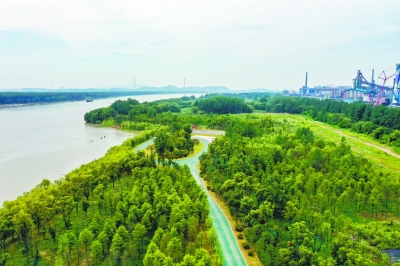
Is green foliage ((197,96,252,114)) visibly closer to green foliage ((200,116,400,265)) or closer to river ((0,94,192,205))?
river ((0,94,192,205))

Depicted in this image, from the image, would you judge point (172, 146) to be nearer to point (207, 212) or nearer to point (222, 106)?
point (207, 212)

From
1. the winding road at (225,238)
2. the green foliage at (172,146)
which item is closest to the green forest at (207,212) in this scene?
the winding road at (225,238)

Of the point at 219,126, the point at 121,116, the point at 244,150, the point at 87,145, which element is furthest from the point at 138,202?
the point at 121,116

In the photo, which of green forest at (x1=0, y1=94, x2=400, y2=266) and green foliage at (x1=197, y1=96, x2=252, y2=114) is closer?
green forest at (x1=0, y1=94, x2=400, y2=266)

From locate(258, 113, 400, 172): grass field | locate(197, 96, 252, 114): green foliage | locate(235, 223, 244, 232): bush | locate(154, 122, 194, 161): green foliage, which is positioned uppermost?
locate(197, 96, 252, 114): green foliage

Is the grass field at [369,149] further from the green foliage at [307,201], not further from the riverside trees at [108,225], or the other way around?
the riverside trees at [108,225]

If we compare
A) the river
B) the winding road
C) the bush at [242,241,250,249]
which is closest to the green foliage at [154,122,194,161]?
the river
